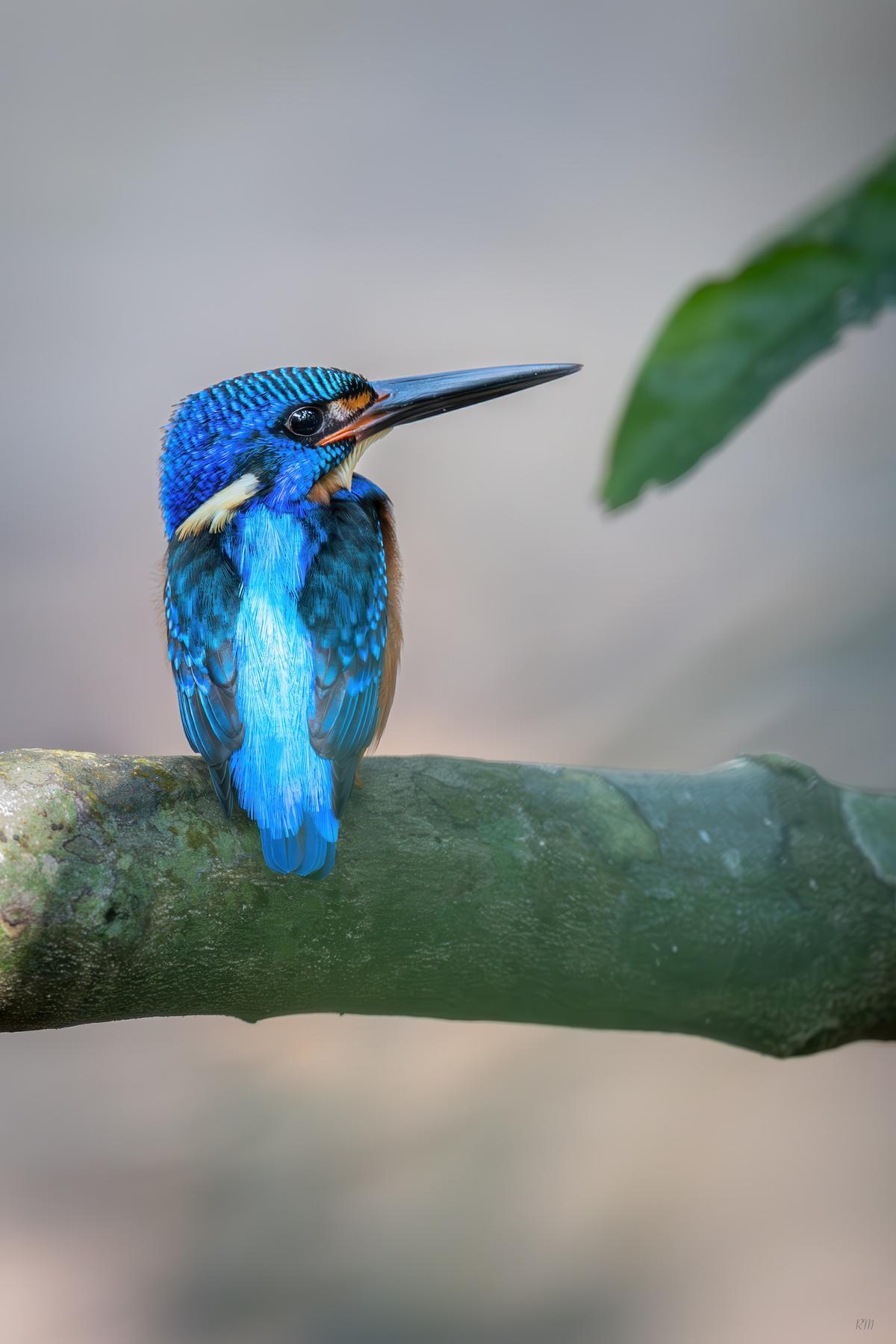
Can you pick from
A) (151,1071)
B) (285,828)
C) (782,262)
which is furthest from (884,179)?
(151,1071)

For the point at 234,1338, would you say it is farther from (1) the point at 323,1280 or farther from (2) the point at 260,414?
(2) the point at 260,414

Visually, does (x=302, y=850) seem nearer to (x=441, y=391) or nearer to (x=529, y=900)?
(x=529, y=900)

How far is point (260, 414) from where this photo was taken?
1765 mm

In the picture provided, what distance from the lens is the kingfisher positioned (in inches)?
53.0

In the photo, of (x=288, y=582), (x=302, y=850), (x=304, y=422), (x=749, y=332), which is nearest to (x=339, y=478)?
(x=304, y=422)

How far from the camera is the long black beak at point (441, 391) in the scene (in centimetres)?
189

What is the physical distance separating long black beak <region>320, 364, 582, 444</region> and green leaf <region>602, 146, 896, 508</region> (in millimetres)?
1479

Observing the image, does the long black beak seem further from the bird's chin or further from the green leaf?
the green leaf

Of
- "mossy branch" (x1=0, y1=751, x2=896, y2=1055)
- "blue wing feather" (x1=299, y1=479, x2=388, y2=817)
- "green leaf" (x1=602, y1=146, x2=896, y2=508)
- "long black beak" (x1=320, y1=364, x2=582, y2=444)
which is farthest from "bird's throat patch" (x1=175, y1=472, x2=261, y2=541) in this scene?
"green leaf" (x1=602, y1=146, x2=896, y2=508)

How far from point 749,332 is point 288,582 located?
1193 mm

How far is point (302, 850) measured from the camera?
4.02 feet

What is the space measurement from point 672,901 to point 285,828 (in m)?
0.42

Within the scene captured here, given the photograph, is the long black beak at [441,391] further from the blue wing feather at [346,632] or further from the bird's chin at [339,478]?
the blue wing feather at [346,632]

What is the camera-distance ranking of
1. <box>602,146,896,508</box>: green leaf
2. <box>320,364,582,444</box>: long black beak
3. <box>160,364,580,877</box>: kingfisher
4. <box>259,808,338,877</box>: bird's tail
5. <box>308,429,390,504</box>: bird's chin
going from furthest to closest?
1. <box>320,364,582,444</box>: long black beak
2. <box>308,429,390,504</box>: bird's chin
3. <box>160,364,580,877</box>: kingfisher
4. <box>259,808,338,877</box>: bird's tail
5. <box>602,146,896,508</box>: green leaf
